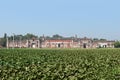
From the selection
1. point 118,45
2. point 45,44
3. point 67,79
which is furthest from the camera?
point 45,44

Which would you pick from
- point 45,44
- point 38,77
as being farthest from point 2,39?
point 38,77

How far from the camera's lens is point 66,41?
15250 cm

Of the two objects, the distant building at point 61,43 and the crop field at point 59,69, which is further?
the distant building at point 61,43

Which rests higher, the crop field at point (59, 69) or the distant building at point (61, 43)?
the distant building at point (61, 43)

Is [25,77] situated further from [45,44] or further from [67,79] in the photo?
[45,44]

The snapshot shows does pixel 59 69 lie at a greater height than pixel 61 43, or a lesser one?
lesser

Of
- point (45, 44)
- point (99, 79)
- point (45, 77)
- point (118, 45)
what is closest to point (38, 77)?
point (45, 77)

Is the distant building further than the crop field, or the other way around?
the distant building

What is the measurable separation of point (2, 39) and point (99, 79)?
492 feet

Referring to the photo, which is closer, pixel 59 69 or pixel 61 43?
pixel 59 69

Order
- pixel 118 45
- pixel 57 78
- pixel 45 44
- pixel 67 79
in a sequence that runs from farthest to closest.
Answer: pixel 45 44
pixel 118 45
pixel 57 78
pixel 67 79

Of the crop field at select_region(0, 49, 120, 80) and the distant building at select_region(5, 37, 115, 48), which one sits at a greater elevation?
the distant building at select_region(5, 37, 115, 48)

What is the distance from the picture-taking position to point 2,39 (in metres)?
159

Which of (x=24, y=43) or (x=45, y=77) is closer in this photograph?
(x=45, y=77)
